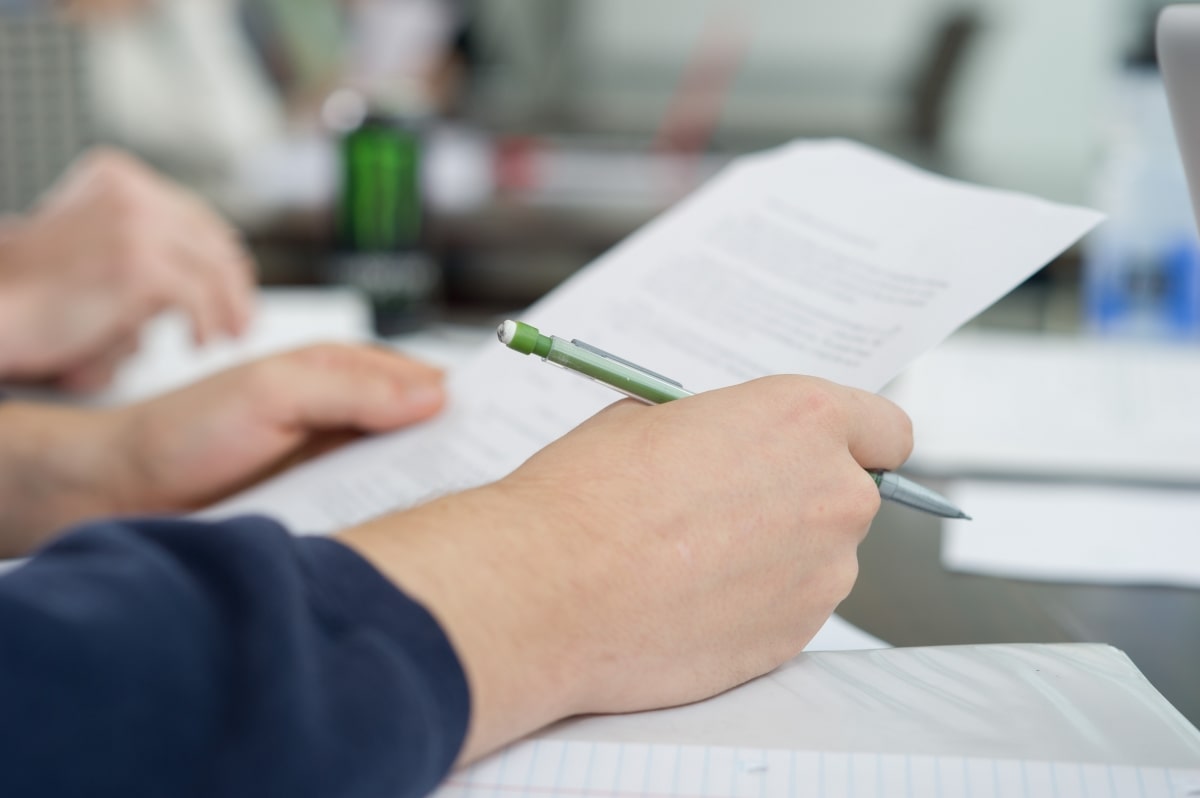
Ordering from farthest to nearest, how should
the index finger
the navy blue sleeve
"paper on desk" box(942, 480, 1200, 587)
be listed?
"paper on desk" box(942, 480, 1200, 587), the index finger, the navy blue sleeve

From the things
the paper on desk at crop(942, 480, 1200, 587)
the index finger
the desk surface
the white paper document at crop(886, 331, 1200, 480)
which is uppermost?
the index finger

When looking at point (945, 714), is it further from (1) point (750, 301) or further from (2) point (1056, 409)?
(2) point (1056, 409)

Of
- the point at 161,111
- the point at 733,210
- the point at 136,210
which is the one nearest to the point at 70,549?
the point at 733,210

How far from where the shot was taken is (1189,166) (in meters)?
0.41

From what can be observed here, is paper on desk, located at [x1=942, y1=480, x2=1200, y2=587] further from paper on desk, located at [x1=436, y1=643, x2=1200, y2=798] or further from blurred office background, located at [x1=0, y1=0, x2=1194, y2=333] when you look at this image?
blurred office background, located at [x1=0, y1=0, x2=1194, y2=333]

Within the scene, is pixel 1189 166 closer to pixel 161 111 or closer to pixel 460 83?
pixel 161 111

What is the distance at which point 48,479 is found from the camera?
655mm

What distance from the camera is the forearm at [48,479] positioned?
0.64 meters

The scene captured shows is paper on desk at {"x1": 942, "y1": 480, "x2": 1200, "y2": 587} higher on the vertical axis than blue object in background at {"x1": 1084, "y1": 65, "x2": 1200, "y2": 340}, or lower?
lower

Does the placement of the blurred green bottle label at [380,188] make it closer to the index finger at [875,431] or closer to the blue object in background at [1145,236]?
the blue object in background at [1145,236]

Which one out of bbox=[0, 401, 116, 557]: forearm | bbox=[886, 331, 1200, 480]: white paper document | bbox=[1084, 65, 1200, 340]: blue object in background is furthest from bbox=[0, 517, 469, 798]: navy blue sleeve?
bbox=[1084, 65, 1200, 340]: blue object in background

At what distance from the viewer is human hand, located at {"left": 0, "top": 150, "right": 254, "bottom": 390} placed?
886 mm

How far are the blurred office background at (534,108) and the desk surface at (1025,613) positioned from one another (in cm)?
64

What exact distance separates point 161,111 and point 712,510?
191 centimetres
